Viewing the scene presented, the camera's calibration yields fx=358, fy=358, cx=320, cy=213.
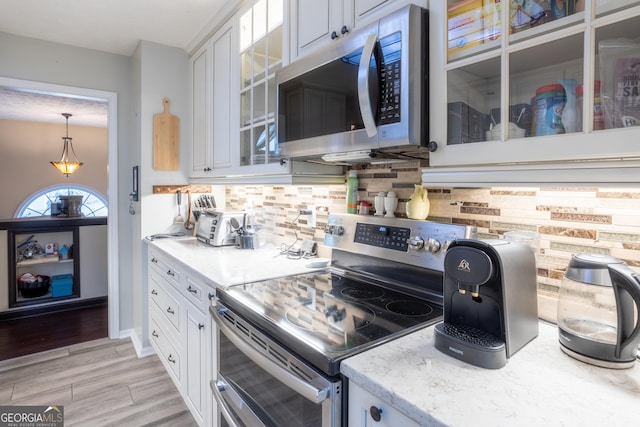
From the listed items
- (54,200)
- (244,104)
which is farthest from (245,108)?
(54,200)

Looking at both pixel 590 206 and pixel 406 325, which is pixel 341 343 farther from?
pixel 590 206

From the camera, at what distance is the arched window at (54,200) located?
5973 millimetres

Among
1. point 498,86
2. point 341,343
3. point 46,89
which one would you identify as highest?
point 46,89

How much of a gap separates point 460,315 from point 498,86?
0.61m

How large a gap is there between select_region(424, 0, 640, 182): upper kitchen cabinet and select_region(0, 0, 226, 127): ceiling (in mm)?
1777

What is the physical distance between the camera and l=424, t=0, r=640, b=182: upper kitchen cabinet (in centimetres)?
73

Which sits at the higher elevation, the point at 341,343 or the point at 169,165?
the point at 169,165

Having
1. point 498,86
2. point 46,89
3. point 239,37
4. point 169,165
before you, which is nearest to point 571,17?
point 498,86

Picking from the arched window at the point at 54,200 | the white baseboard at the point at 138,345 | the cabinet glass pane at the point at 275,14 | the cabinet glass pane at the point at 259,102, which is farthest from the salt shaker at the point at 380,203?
the arched window at the point at 54,200

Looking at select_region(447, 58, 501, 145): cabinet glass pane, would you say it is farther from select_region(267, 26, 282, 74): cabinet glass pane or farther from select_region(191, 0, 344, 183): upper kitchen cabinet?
select_region(267, 26, 282, 74): cabinet glass pane

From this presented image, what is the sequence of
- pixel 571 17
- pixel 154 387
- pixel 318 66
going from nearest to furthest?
pixel 571 17
pixel 318 66
pixel 154 387

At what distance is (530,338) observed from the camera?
3.15ft
